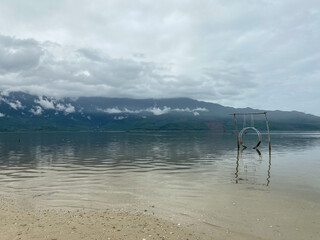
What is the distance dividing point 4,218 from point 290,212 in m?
19.3

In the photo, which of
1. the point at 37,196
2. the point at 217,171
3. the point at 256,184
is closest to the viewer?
the point at 37,196

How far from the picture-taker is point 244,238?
1402 cm

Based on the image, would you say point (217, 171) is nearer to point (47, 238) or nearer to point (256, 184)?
point (256, 184)

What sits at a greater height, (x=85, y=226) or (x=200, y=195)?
Result: (x=85, y=226)

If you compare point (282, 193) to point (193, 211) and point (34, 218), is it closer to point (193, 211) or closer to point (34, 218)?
point (193, 211)

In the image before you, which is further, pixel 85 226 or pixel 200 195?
pixel 200 195

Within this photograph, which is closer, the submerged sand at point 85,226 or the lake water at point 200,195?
the submerged sand at point 85,226

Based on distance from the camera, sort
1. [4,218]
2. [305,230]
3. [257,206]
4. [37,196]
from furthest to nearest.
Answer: [37,196] < [257,206] < [4,218] < [305,230]

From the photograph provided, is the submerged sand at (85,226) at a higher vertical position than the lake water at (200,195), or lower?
higher

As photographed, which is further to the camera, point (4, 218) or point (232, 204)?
point (232, 204)

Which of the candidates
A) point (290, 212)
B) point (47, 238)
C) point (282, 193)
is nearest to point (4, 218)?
point (47, 238)

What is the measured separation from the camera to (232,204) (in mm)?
20625

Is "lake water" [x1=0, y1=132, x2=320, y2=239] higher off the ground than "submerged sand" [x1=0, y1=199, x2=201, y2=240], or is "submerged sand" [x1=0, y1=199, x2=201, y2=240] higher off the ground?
"submerged sand" [x1=0, y1=199, x2=201, y2=240]

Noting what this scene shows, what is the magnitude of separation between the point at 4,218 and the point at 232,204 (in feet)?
52.8
